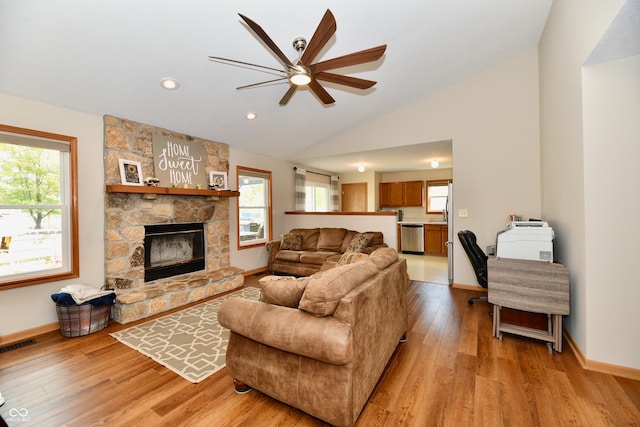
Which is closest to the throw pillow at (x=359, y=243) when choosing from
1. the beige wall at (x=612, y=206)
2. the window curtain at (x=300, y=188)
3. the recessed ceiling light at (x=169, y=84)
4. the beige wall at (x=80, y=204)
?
the window curtain at (x=300, y=188)

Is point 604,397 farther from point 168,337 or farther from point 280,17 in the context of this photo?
point 280,17

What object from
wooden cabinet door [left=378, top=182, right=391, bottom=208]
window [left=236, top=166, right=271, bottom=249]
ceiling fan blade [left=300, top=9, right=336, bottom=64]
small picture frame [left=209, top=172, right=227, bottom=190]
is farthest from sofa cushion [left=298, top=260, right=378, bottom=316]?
wooden cabinet door [left=378, top=182, right=391, bottom=208]

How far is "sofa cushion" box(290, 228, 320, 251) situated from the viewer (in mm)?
5438

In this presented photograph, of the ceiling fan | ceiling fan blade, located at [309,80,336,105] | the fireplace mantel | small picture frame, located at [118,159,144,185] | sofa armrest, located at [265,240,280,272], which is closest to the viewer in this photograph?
the ceiling fan

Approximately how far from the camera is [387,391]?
6.44ft

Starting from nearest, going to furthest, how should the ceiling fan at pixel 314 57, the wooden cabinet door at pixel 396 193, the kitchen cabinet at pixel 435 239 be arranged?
1. the ceiling fan at pixel 314 57
2. the kitchen cabinet at pixel 435 239
3. the wooden cabinet door at pixel 396 193

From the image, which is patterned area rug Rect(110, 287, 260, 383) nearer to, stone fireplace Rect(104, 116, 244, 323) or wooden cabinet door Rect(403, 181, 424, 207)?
stone fireplace Rect(104, 116, 244, 323)

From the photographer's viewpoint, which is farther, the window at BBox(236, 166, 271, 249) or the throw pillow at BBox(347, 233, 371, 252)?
the window at BBox(236, 166, 271, 249)

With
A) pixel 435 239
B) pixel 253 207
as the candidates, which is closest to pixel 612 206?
pixel 253 207

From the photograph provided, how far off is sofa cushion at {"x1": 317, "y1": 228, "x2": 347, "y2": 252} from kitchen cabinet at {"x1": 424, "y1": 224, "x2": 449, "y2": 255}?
3.16 metres

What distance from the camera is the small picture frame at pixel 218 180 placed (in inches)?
176

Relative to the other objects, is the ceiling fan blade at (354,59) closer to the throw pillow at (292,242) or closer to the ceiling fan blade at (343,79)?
the ceiling fan blade at (343,79)

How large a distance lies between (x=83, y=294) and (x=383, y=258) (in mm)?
3169

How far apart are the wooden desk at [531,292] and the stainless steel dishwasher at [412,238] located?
474cm
